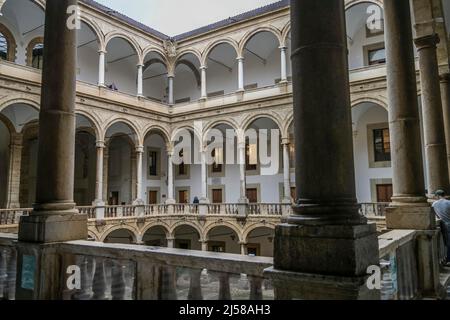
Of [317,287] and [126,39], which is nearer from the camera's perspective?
[317,287]

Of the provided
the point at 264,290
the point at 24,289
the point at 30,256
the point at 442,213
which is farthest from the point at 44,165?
the point at 442,213

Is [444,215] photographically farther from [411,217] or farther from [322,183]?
[322,183]

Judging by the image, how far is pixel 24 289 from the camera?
392 cm

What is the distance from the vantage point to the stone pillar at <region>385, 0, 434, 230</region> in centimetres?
475

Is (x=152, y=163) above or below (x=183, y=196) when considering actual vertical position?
above

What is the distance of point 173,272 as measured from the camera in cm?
288

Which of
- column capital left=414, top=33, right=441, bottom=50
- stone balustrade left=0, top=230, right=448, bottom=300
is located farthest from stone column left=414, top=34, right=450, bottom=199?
stone balustrade left=0, top=230, right=448, bottom=300

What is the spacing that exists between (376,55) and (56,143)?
62.9 ft

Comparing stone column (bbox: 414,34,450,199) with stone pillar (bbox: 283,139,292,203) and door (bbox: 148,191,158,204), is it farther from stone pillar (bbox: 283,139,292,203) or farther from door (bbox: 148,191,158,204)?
door (bbox: 148,191,158,204)

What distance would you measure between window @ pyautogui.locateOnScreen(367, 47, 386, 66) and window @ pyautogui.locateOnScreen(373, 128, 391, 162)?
3.77 m

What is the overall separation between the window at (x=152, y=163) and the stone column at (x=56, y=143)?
70.8 ft

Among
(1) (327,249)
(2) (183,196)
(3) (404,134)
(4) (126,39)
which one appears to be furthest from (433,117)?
(2) (183,196)

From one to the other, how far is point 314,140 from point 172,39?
2353 cm

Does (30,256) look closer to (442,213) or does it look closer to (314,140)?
(314,140)
